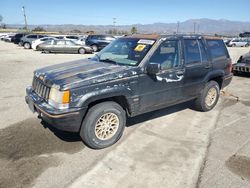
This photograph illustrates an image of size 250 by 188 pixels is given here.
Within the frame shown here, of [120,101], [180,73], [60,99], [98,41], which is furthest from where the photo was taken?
[98,41]

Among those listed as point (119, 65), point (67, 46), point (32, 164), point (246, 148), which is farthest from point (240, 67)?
point (67, 46)

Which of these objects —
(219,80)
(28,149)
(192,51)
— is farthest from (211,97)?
(28,149)

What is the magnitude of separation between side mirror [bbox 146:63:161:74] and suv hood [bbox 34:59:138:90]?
0.23m

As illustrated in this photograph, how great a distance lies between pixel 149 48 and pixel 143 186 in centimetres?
241

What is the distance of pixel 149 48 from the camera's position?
14.3 ft

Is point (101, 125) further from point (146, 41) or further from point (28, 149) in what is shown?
point (146, 41)

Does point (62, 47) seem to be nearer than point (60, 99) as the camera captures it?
No

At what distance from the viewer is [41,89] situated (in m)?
4.06

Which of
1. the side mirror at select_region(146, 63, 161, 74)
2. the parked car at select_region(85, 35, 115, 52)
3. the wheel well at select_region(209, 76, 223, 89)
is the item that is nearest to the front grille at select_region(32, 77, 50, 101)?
the side mirror at select_region(146, 63, 161, 74)

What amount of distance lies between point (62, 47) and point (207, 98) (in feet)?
59.4

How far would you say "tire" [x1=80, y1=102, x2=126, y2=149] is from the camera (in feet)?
12.5

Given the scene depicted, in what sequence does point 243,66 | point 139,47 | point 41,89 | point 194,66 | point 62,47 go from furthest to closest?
point 62,47 → point 243,66 → point 194,66 → point 139,47 → point 41,89

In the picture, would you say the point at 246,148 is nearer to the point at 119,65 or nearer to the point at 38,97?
the point at 119,65

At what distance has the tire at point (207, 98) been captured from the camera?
5609 mm
